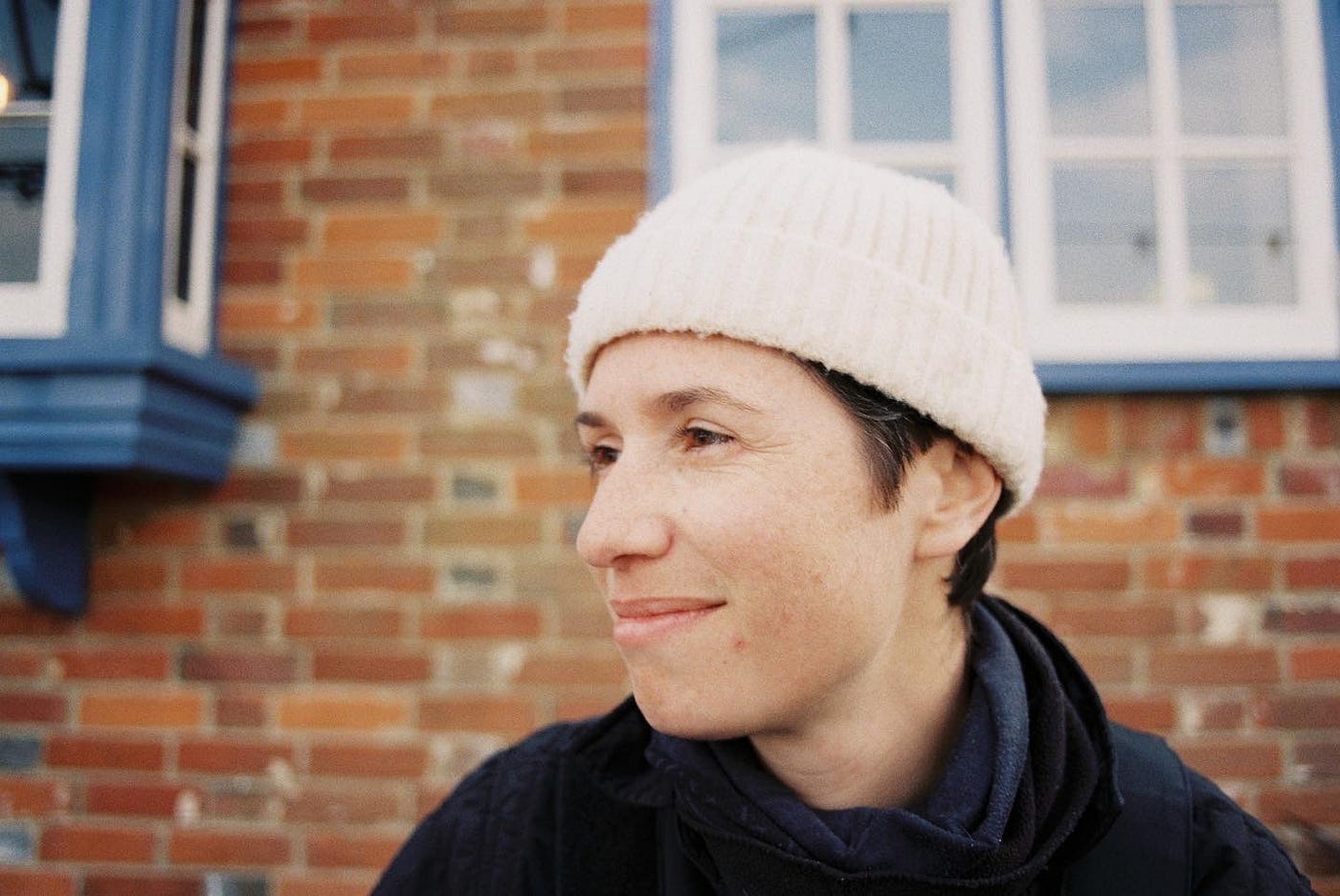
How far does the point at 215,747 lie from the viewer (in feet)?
7.20

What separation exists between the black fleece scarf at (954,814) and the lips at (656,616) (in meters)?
0.23

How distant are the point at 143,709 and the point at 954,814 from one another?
2035mm

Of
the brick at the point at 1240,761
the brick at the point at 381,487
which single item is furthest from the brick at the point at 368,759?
the brick at the point at 1240,761

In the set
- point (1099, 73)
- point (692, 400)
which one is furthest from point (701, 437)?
point (1099, 73)

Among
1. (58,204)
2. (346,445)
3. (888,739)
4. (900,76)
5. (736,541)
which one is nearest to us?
(736,541)

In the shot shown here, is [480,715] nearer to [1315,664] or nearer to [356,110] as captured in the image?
[356,110]

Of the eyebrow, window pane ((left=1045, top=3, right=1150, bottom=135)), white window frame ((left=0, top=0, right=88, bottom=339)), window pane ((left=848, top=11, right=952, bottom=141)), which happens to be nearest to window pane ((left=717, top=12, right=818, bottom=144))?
window pane ((left=848, top=11, right=952, bottom=141))

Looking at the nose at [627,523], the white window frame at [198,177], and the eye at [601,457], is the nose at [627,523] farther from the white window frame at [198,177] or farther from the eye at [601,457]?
the white window frame at [198,177]

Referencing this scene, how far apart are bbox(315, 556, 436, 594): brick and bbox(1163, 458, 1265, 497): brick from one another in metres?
1.85

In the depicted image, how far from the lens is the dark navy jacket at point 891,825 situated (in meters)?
1.11

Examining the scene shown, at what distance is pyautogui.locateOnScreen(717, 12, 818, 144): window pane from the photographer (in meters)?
2.38

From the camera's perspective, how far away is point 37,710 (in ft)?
7.36

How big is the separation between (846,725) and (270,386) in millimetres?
1759

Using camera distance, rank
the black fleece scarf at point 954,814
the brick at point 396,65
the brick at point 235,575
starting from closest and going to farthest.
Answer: the black fleece scarf at point 954,814 → the brick at point 235,575 → the brick at point 396,65
